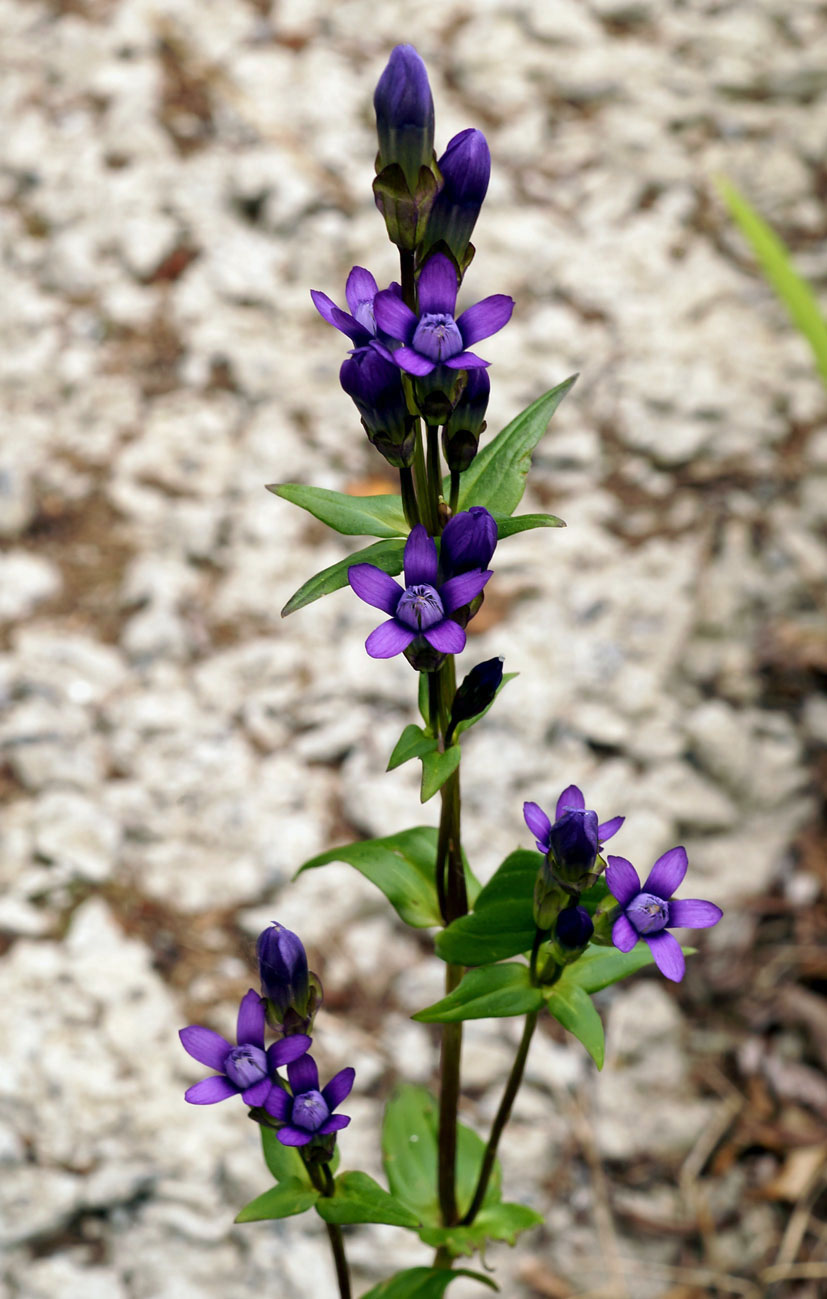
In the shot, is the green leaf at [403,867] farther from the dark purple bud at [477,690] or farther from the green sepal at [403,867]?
the dark purple bud at [477,690]

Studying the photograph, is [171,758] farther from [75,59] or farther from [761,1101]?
[75,59]

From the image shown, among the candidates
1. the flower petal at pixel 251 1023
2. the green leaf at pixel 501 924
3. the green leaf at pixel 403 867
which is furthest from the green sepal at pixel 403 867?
the flower petal at pixel 251 1023

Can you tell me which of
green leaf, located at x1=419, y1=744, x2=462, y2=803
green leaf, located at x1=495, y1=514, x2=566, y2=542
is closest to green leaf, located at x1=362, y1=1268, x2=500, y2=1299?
green leaf, located at x1=419, y1=744, x2=462, y2=803

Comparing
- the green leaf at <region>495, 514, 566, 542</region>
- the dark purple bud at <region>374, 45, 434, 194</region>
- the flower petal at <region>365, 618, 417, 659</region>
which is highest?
the dark purple bud at <region>374, 45, 434, 194</region>

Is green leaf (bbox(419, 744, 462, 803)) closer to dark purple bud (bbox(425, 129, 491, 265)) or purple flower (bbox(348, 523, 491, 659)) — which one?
purple flower (bbox(348, 523, 491, 659))

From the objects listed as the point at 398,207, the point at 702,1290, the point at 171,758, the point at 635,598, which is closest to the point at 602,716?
the point at 635,598

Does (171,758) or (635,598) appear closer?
(171,758)
